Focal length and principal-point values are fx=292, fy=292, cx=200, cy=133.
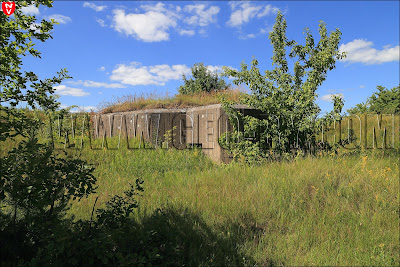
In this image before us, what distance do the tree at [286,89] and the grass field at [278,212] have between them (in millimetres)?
950

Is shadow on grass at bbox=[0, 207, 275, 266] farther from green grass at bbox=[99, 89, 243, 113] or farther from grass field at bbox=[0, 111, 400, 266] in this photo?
green grass at bbox=[99, 89, 243, 113]

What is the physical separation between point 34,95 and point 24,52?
53cm

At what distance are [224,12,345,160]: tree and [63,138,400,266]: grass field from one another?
95 centimetres

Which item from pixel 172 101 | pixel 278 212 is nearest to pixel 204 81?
pixel 172 101

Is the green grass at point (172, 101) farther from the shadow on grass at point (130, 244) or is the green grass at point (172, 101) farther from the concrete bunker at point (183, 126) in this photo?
the shadow on grass at point (130, 244)

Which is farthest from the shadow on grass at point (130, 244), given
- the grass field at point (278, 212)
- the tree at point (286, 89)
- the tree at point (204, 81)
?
the tree at point (204, 81)

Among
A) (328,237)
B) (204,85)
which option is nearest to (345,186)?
(328,237)

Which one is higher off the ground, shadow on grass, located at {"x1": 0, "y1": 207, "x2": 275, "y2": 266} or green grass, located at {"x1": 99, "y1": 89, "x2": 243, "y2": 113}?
green grass, located at {"x1": 99, "y1": 89, "x2": 243, "y2": 113}

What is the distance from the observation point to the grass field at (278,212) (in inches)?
141

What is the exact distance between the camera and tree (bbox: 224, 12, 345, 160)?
6.82 meters

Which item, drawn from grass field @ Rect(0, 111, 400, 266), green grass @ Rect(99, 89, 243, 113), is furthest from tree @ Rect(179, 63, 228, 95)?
grass field @ Rect(0, 111, 400, 266)

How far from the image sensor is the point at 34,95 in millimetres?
3389

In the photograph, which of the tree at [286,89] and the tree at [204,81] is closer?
the tree at [286,89]

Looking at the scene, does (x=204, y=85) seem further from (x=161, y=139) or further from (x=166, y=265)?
(x=166, y=265)
